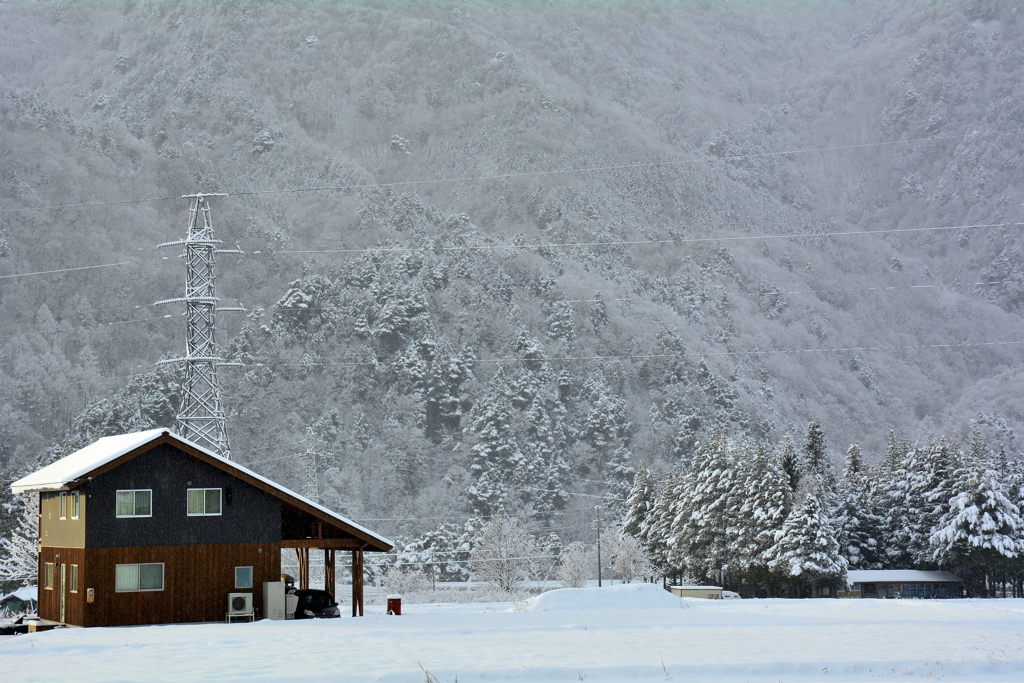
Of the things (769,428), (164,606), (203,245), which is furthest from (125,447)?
(769,428)

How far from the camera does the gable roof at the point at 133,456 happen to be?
36.8 meters

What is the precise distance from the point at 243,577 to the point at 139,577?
10.3 ft

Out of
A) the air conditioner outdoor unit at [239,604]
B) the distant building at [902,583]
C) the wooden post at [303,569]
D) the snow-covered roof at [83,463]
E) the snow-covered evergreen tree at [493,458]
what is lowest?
the distant building at [902,583]

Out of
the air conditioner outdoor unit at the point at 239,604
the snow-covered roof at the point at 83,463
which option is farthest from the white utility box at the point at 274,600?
the snow-covered roof at the point at 83,463

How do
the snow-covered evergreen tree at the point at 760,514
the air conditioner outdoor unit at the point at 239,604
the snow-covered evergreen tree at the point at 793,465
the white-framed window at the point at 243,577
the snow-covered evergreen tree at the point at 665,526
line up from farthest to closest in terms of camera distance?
the snow-covered evergreen tree at the point at 665,526 → the snow-covered evergreen tree at the point at 793,465 → the snow-covered evergreen tree at the point at 760,514 → the white-framed window at the point at 243,577 → the air conditioner outdoor unit at the point at 239,604

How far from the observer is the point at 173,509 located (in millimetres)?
38125

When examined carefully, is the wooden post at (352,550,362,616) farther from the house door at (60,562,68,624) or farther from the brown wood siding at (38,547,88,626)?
the house door at (60,562,68,624)

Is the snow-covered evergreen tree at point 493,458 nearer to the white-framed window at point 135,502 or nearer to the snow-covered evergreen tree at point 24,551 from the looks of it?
the snow-covered evergreen tree at point 24,551

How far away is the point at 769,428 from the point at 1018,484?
11323 centimetres

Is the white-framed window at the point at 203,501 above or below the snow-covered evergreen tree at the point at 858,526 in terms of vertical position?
above

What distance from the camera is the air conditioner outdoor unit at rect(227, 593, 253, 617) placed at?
3750cm

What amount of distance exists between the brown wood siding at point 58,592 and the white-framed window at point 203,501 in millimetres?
3395

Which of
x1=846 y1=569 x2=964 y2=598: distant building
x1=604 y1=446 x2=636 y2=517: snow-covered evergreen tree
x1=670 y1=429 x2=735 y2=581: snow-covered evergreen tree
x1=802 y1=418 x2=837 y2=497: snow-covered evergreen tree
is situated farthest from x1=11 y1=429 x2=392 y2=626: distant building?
x1=604 y1=446 x2=636 y2=517: snow-covered evergreen tree

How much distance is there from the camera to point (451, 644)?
27.8 m
